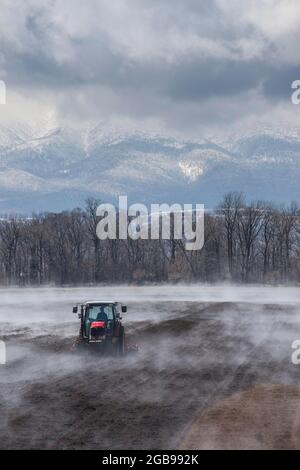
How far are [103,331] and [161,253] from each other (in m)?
82.0

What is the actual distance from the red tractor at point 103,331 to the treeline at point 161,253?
65989mm

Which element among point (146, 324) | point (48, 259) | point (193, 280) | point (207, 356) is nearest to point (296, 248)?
point (193, 280)

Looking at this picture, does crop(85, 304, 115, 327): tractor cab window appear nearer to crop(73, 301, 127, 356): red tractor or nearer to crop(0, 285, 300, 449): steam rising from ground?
crop(73, 301, 127, 356): red tractor

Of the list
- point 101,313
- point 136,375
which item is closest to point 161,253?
point 101,313

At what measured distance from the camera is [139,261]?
108 m

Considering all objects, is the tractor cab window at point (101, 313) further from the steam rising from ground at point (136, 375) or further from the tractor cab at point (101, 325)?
the steam rising from ground at point (136, 375)

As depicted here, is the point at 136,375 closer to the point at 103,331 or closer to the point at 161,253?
the point at 103,331

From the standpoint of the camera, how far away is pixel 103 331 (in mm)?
27516

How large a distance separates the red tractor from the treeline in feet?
216

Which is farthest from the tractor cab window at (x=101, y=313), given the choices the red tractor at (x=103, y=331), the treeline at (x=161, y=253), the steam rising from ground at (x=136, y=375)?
the treeline at (x=161, y=253)

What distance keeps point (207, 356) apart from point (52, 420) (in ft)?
39.3

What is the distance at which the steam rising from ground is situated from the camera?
53.1 ft

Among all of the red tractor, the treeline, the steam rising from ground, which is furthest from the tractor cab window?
the treeline
